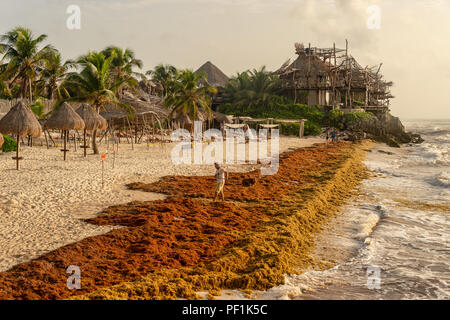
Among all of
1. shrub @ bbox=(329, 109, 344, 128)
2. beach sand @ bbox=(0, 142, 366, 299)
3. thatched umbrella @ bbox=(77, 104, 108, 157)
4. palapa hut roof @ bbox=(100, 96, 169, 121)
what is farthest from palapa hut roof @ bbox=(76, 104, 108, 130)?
shrub @ bbox=(329, 109, 344, 128)

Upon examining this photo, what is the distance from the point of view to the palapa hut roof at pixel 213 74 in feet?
181

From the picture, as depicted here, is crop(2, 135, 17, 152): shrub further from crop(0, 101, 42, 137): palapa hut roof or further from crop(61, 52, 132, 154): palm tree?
crop(0, 101, 42, 137): palapa hut roof

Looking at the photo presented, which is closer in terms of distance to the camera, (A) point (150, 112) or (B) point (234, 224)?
(B) point (234, 224)

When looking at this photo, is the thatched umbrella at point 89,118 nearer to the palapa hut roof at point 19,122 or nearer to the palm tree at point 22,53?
the palapa hut roof at point 19,122

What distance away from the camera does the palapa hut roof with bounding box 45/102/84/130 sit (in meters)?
18.2

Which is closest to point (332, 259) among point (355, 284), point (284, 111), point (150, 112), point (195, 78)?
point (355, 284)

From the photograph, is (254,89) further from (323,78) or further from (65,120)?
(65,120)

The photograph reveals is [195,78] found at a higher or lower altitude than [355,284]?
higher

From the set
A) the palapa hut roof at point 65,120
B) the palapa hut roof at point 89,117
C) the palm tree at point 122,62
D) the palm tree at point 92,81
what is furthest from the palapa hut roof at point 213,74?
the palapa hut roof at point 65,120

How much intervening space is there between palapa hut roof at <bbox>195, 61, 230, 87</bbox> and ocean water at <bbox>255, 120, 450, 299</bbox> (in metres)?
42.3

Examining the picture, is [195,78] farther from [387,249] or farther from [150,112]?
[387,249]

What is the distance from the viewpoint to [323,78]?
46781 mm

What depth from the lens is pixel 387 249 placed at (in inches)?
342
